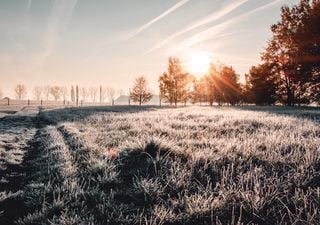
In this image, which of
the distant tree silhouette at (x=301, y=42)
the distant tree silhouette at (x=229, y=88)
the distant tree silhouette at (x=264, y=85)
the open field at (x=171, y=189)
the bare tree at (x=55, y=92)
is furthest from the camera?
the bare tree at (x=55, y=92)

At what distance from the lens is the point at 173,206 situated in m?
3.91

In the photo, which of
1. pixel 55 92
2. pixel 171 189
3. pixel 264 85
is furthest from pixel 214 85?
pixel 55 92

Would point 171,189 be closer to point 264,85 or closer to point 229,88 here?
point 264,85

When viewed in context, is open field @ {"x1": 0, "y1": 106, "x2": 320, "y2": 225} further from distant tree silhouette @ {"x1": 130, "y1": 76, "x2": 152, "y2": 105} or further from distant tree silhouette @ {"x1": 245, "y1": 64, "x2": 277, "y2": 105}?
distant tree silhouette @ {"x1": 130, "y1": 76, "x2": 152, "y2": 105}

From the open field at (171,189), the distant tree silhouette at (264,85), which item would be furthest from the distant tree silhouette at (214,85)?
the open field at (171,189)

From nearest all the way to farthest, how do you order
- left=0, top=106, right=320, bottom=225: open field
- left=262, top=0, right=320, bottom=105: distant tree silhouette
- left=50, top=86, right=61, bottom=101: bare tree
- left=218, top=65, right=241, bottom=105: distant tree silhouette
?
left=0, top=106, right=320, bottom=225: open field → left=262, top=0, right=320, bottom=105: distant tree silhouette → left=218, top=65, right=241, bottom=105: distant tree silhouette → left=50, top=86, right=61, bottom=101: bare tree

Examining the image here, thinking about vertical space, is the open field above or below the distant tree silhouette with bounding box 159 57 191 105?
below

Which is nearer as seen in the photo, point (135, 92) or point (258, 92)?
point (258, 92)

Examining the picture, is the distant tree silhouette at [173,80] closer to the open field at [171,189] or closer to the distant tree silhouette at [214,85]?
the distant tree silhouette at [214,85]

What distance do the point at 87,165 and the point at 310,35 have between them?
30.3 metres

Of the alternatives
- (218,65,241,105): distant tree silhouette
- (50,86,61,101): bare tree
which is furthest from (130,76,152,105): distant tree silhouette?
(50,86,61,101): bare tree

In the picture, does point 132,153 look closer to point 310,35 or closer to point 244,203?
point 244,203

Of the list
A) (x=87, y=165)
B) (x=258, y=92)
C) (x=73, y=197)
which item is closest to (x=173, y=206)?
(x=73, y=197)

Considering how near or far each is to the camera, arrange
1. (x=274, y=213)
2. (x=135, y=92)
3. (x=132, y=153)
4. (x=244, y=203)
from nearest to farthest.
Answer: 1. (x=274, y=213)
2. (x=244, y=203)
3. (x=132, y=153)
4. (x=135, y=92)
